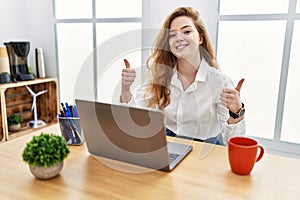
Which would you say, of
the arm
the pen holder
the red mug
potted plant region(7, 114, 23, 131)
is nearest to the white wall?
potted plant region(7, 114, 23, 131)

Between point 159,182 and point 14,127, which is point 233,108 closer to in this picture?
point 159,182

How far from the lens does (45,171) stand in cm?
Result: 78

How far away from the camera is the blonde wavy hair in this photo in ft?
4.66

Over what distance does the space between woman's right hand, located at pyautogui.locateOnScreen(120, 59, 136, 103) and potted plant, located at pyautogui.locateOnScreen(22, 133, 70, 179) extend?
53 centimetres

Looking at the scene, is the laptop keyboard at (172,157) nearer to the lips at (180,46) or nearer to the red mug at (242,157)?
the red mug at (242,157)

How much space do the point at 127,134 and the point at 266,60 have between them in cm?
140

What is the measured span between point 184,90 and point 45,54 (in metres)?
1.86

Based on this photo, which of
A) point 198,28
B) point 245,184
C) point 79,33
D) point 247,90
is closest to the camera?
point 245,184

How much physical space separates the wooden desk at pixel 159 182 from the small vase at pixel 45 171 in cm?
1

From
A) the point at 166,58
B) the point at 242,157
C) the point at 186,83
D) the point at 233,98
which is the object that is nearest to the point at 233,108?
the point at 233,98

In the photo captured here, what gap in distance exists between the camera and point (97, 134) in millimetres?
912

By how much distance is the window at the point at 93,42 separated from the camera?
7.71 ft

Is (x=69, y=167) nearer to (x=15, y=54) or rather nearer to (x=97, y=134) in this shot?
(x=97, y=134)

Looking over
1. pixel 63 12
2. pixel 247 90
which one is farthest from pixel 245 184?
pixel 63 12
